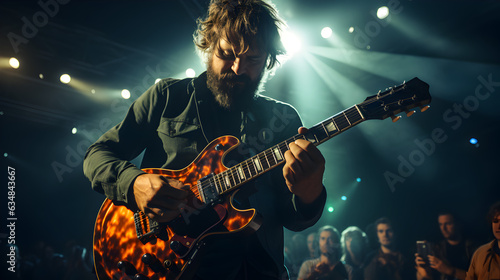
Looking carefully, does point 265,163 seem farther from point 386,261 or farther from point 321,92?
point 321,92

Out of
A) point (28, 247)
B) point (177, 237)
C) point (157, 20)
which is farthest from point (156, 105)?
point (28, 247)

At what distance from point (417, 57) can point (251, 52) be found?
6605 millimetres

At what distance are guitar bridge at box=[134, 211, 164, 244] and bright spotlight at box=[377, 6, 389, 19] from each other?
6834 millimetres

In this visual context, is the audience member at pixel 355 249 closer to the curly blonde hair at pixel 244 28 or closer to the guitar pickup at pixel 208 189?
the curly blonde hair at pixel 244 28

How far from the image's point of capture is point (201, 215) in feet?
5.68

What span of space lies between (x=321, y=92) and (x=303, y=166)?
7.66 m

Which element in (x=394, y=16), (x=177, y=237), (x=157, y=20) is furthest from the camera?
(x=157, y=20)

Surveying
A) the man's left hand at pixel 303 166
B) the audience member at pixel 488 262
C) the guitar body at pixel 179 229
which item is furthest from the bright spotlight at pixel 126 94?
the audience member at pixel 488 262

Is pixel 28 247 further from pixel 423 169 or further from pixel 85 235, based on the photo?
pixel 423 169

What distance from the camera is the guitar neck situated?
5.77 ft

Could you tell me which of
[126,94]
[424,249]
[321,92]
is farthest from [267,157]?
[126,94]

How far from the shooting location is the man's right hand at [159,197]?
165 centimetres

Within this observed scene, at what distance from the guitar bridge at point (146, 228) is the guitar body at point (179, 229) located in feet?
0.10

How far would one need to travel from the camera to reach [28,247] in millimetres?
10766
